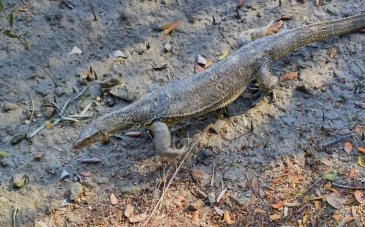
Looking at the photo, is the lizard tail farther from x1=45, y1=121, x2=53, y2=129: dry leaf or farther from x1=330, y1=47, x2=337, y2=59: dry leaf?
x1=45, y1=121, x2=53, y2=129: dry leaf

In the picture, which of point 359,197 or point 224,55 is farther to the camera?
point 224,55

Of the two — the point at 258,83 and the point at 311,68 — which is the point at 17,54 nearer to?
the point at 258,83

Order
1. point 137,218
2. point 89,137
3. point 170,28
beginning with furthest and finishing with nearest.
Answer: point 170,28 → point 89,137 → point 137,218

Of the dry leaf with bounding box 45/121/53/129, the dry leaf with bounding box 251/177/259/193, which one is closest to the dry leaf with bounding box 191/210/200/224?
the dry leaf with bounding box 251/177/259/193

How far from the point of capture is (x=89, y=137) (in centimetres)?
525

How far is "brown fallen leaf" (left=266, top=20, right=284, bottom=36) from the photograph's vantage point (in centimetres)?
665

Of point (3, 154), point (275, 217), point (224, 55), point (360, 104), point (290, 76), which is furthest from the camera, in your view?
point (224, 55)

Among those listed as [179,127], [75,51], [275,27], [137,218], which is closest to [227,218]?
[137,218]

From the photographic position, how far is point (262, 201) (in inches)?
203

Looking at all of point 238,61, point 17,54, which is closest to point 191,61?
point 238,61

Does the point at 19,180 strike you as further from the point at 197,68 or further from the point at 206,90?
the point at 197,68

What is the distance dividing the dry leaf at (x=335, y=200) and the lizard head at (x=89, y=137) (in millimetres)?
2533

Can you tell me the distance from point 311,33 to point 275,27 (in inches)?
24.0

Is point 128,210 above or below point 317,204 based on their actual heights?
below
